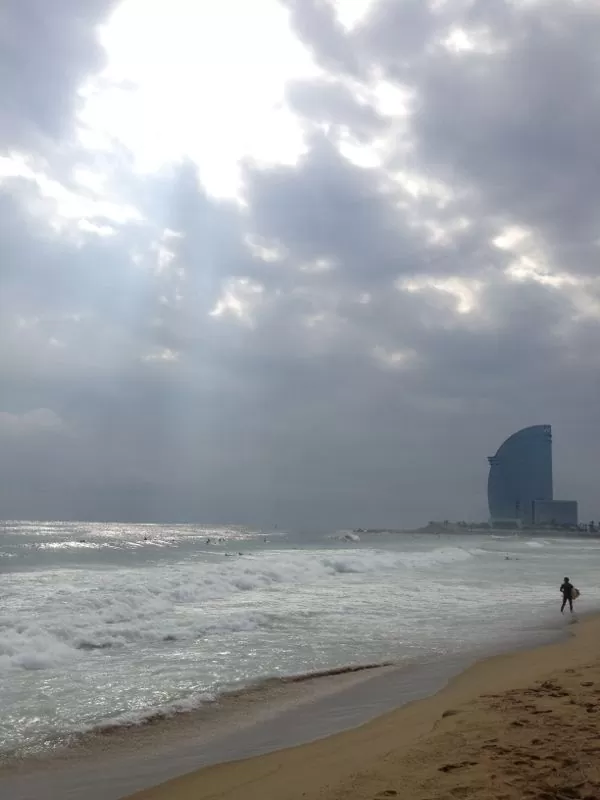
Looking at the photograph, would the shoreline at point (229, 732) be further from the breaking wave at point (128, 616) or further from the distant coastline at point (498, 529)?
the distant coastline at point (498, 529)

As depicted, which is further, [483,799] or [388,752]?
[388,752]

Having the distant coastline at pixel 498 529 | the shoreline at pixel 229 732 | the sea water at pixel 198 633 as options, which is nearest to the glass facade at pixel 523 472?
the distant coastline at pixel 498 529

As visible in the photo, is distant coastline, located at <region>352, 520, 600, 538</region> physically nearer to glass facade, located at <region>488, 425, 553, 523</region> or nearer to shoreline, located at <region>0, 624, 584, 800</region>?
glass facade, located at <region>488, 425, 553, 523</region>

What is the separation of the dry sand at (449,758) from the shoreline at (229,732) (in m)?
0.37

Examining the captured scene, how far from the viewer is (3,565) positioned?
33.4 m

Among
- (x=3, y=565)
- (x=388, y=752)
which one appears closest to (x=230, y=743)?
(x=388, y=752)

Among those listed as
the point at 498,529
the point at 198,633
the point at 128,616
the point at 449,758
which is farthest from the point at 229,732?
Answer: the point at 498,529

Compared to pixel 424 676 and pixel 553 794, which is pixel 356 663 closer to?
pixel 424 676

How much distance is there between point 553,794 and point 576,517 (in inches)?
7852

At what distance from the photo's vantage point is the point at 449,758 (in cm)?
573

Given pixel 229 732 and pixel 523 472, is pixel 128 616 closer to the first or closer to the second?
pixel 229 732

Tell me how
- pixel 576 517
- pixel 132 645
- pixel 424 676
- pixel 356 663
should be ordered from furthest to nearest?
pixel 576 517
pixel 132 645
pixel 356 663
pixel 424 676

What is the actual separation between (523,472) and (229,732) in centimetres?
19812

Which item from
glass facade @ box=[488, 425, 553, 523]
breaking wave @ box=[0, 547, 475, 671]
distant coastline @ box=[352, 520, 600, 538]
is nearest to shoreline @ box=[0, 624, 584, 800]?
breaking wave @ box=[0, 547, 475, 671]
